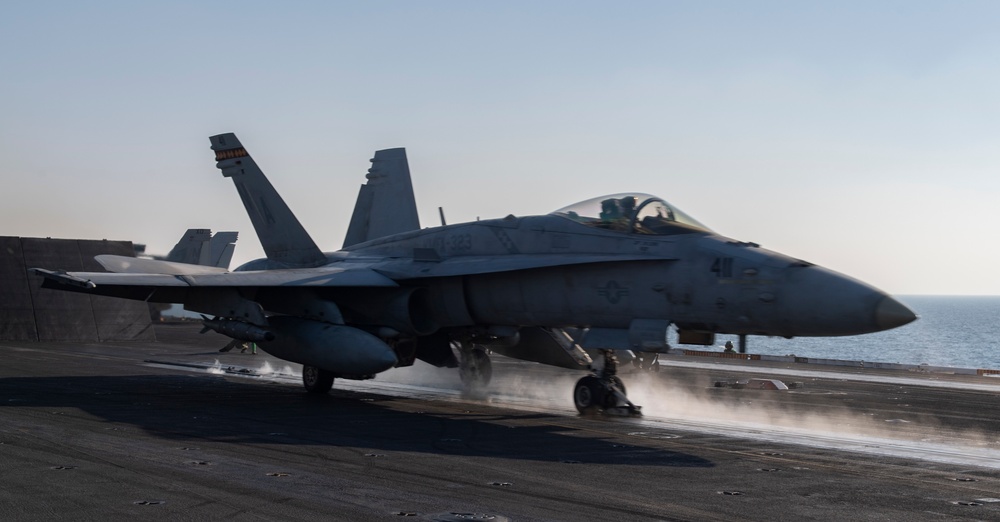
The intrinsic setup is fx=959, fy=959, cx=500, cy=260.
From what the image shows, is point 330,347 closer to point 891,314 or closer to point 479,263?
point 479,263

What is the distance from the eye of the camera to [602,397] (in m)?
15.1

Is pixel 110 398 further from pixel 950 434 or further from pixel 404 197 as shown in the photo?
pixel 950 434

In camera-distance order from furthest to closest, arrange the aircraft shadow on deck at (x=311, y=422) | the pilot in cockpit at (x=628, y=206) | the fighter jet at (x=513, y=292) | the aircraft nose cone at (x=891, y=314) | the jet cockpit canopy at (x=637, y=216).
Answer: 1. the pilot in cockpit at (x=628, y=206)
2. the jet cockpit canopy at (x=637, y=216)
3. the fighter jet at (x=513, y=292)
4. the aircraft nose cone at (x=891, y=314)
5. the aircraft shadow on deck at (x=311, y=422)

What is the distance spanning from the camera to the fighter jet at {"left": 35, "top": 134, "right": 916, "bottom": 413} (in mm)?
12586

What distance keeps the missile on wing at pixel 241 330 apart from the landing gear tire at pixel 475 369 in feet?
13.9

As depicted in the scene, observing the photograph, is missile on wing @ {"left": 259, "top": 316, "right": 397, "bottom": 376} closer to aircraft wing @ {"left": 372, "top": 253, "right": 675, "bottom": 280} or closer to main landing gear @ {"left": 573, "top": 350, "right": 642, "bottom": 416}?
aircraft wing @ {"left": 372, "top": 253, "right": 675, "bottom": 280}

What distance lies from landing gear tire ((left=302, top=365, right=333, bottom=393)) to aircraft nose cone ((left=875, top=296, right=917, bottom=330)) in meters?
10.1

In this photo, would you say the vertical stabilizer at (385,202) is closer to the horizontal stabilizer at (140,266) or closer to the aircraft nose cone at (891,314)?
the horizontal stabilizer at (140,266)

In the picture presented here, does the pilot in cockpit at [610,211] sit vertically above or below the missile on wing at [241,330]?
above

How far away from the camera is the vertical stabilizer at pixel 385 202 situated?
22.5 meters

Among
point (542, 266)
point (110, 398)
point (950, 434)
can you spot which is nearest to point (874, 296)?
point (950, 434)

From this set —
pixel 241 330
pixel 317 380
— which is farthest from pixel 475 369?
pixel 241 330

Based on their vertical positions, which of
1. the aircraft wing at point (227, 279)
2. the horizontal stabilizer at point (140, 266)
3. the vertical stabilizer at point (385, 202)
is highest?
the vertical stabilizer at point (385, 202)

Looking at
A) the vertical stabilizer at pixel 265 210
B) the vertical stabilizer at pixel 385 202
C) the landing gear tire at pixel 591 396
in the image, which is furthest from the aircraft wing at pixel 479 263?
the vertical stabilizer at pixel 385 202
